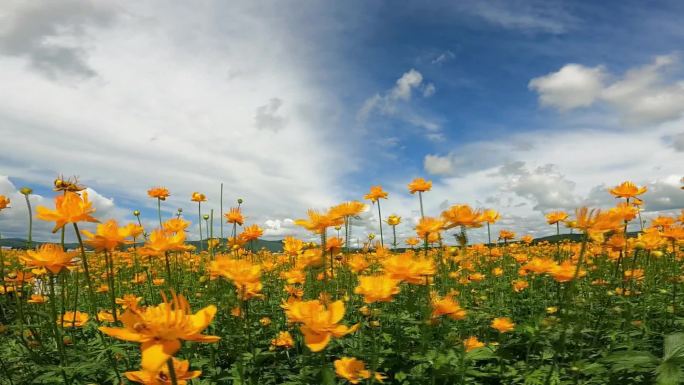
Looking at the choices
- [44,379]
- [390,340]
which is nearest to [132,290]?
[44,379]

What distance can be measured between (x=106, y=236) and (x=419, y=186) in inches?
130

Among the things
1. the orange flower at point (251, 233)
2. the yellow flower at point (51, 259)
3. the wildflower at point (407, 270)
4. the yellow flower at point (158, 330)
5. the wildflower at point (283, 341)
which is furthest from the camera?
the orange flower at point (251, 233)

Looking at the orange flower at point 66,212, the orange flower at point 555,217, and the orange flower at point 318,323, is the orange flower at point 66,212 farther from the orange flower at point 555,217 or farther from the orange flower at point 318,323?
the orange flower at point 555,217

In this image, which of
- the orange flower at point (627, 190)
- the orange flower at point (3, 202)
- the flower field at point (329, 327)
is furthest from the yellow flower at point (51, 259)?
the orange flower at point (627, 190)

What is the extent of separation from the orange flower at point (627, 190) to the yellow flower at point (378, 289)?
12.2 feet

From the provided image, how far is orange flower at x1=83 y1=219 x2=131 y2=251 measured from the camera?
2064mm

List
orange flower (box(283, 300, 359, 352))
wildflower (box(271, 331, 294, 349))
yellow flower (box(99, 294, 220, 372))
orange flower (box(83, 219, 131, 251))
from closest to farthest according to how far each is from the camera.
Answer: yellow flower (box(99, 294, 220, 372)) < orange flower (box(283, 300, 359, 352)) < orange flower (box(83, 219, 131, 251)) < wildflower (box(271, 331, 294, 349))

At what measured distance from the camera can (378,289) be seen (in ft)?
7.31

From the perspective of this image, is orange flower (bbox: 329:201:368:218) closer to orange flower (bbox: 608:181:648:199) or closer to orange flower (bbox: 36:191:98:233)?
orange flower (bbox: 36:191:98:233)

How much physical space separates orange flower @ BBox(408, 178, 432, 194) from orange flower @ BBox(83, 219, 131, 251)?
318 centimetres

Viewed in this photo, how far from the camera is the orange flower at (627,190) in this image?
14.6 ft

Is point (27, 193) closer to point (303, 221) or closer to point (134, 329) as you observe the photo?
point (303, 221)

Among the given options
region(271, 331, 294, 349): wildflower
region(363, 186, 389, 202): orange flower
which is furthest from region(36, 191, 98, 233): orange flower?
region(363, 186, 389, 202): orange flower

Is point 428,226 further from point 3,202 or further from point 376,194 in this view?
point 3,202
